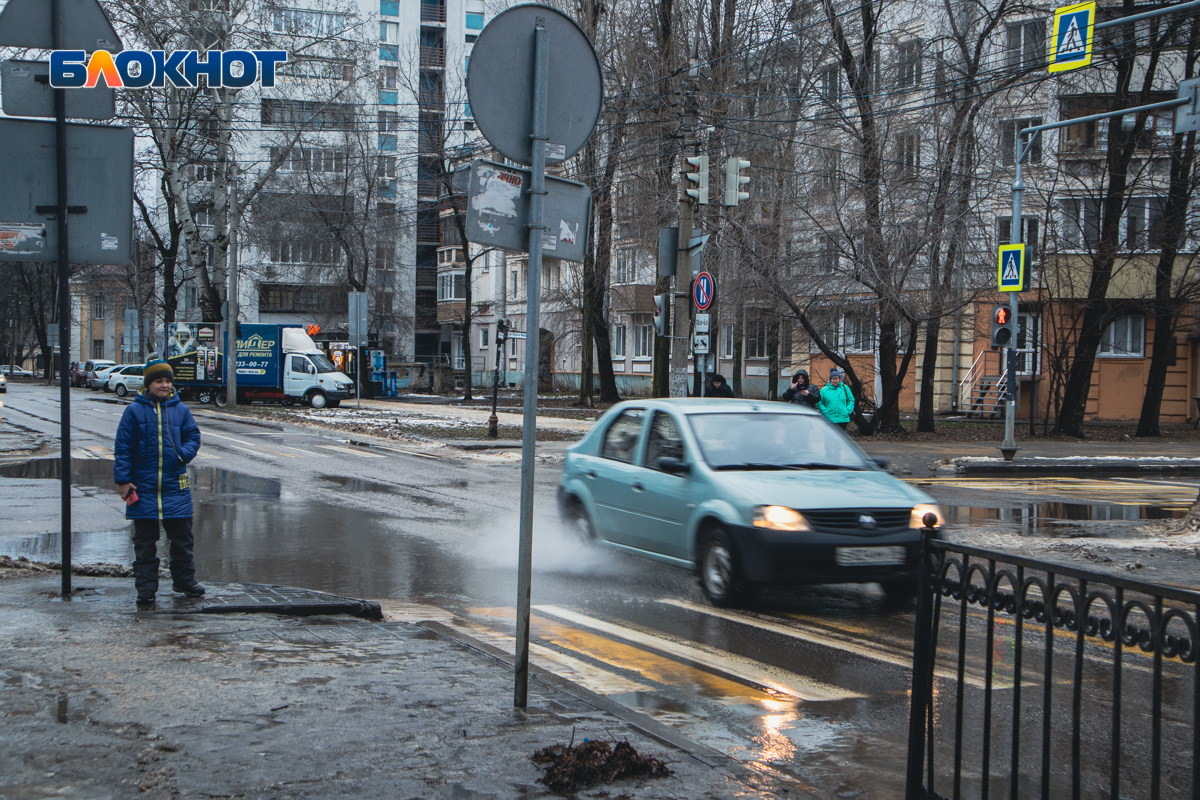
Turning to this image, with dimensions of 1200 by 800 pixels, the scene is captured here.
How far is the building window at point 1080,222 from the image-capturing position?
2814 centimetres

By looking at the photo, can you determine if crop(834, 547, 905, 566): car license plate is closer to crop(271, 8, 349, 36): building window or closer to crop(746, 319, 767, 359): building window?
crop(746, 319, 767, 359): building window

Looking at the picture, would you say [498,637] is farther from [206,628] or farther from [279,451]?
[279,451]

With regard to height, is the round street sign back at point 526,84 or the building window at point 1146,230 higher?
the building window at point 1146,230

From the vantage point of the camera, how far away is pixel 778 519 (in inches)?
289

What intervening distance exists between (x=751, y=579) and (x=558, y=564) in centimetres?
254

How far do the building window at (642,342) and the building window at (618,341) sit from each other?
109 centimetres

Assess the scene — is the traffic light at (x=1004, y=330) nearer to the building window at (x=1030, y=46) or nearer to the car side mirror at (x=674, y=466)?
the building window at (x=1030, y=46)

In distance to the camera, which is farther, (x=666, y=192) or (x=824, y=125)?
(x=666, y=192)

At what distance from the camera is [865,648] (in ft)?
21.2

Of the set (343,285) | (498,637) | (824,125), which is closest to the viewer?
(498,637)

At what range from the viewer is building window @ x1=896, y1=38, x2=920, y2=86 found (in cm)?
2491

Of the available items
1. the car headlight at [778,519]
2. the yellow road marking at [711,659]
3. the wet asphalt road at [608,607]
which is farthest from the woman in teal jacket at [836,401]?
the yellow road marking at [711,659]

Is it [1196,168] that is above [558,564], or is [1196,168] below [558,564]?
above

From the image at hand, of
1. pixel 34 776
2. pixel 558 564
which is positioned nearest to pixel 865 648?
pixel 558 564
